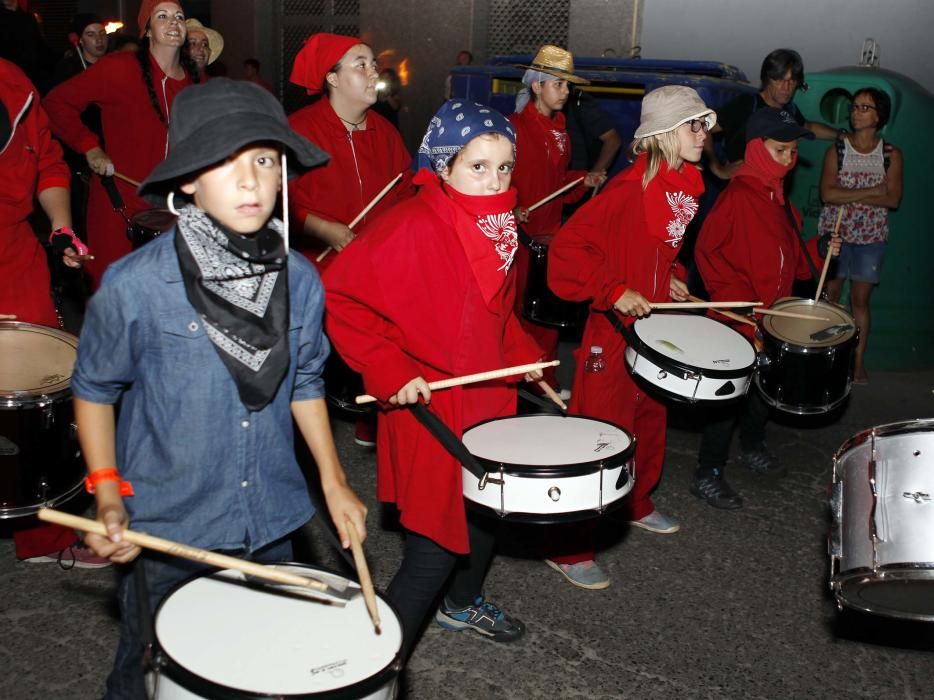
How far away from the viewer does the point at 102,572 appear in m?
3.90

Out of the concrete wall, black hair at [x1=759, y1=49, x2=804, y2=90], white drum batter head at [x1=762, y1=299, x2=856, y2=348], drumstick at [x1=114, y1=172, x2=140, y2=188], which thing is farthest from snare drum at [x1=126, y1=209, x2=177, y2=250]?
the concrete wall

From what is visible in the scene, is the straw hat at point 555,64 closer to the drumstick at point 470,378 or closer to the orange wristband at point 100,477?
the drumstick at point 470,378

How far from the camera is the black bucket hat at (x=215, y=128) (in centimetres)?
202

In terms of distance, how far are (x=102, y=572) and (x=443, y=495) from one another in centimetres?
173

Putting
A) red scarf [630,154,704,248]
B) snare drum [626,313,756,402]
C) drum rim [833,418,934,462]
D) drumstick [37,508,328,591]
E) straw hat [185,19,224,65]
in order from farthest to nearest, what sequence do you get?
straw hat [185,19,224,65]
red scarf [630,154,704,248]
snare drum [626,313,756,402]
drum rim [833,418,934,462]
drumstick [37,508,328,591]

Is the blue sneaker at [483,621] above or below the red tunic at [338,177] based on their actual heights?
below

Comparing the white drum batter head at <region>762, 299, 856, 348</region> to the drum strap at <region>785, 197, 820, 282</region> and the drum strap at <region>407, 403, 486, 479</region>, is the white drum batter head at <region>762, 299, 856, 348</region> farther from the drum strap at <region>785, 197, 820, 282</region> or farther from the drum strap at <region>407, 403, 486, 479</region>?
the drum strap at <region>407, 403, 486, 479</region>

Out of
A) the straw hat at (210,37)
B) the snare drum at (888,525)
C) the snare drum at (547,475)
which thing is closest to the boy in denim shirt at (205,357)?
the snare drum at (547,475)

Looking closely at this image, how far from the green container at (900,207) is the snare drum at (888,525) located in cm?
503

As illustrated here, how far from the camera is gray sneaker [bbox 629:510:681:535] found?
4.51m

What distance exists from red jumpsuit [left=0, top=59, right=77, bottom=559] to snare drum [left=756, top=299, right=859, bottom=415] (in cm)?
293

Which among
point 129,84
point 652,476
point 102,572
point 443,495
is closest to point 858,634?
point 652,476

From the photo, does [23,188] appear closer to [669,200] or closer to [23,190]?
[23,190]

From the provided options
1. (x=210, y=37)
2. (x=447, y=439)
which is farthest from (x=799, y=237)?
(x=210, y=37)
